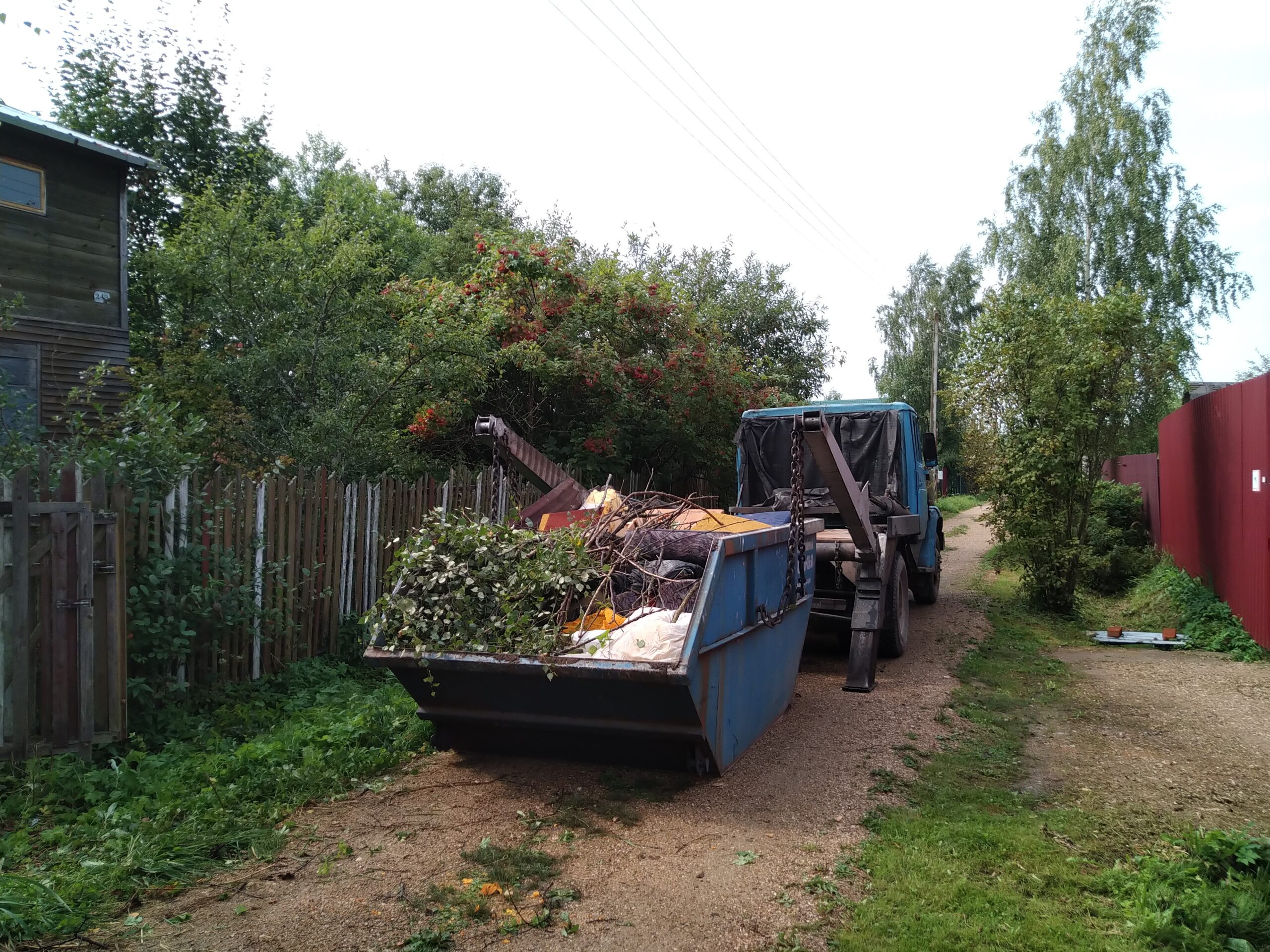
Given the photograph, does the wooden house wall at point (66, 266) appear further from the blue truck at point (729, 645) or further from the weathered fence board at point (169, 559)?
the blue truck at point (729, 645)

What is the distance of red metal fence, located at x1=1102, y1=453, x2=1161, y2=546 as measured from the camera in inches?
701

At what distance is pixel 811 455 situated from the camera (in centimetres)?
964

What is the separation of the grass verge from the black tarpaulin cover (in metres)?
4.43

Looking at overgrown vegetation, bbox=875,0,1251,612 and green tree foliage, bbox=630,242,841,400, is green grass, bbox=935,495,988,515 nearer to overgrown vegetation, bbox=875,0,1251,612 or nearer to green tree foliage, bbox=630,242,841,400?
overgrown vegetation, bbox=875,0,1251,612

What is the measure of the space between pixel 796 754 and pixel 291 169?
114 feet

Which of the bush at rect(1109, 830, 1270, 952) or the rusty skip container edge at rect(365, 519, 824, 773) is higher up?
the rusty skip container edge at rect(365, 519, 824, 773)

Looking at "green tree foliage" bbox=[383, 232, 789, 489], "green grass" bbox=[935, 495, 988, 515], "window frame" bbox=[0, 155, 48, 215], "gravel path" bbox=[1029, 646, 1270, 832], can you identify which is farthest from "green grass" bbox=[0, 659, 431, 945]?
"green grass" bbox=[935, 495, 988, 515]

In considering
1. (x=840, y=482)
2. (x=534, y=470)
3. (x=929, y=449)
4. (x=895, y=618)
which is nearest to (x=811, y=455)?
(x=895, y=618)

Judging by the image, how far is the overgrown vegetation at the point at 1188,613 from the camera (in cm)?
988

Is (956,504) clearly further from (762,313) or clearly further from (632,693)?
(632,693)

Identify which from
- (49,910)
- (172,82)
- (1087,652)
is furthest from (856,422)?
(172,82)

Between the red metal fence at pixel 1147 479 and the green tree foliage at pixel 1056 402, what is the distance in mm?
4058

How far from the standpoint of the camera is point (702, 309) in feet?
58.6

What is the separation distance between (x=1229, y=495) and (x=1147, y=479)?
28.5 ft
